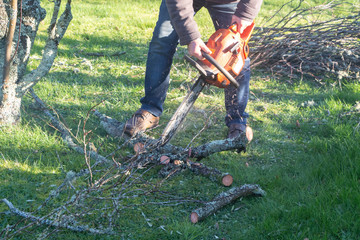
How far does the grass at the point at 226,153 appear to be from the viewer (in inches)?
87.7

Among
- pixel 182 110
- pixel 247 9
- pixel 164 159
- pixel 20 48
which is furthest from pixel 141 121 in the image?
pixel 247 9

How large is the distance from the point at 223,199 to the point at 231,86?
4.32 feet

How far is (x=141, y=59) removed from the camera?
5.45m

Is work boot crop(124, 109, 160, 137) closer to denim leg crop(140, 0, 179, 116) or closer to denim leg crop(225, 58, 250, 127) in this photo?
denim leg crop(140, 0, 179, 116)

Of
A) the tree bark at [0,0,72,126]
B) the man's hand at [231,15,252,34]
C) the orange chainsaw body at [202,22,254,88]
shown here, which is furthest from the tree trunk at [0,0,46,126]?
the man's hand at [231,15,252,34]

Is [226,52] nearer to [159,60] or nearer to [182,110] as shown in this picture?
[182,110]

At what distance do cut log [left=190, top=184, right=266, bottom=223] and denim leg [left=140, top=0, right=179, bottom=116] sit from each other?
1.27m

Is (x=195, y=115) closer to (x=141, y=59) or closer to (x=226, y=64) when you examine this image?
(x=226, y=64)

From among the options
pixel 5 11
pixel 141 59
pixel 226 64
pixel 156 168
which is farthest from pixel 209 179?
pixel 141 59

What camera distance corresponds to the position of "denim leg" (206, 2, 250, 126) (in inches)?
130

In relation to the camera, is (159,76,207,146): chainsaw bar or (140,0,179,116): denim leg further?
(140,0,179,116): denim leg

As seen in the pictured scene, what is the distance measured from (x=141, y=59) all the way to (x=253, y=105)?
6.65 feet

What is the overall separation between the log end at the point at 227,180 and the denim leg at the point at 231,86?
3.11ft

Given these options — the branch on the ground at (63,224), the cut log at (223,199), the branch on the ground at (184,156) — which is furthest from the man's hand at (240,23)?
the branch on the ground at (63,224)
